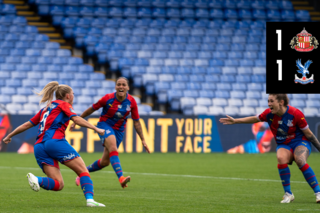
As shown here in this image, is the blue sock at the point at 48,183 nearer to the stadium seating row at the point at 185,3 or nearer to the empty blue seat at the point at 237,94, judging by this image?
the empty blue seat at the point at 237,94

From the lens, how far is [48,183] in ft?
19.2

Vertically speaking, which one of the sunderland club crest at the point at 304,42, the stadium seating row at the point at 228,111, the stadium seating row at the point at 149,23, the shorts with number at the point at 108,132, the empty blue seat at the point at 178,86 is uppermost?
the stadium seating row at the point at 149,23

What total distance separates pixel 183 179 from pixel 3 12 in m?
17.0

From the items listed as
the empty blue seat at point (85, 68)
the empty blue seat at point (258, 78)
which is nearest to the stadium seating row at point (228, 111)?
the empty blue seat at point (258, 78)

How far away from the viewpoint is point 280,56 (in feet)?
59.5

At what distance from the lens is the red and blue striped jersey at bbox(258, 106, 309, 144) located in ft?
23.0

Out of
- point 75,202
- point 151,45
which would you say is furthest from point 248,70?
point 75,202

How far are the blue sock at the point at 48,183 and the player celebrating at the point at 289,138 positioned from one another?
277 centimetres

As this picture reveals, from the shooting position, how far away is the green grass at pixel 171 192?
6094 millimetres

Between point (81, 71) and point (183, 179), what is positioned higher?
point (81, 71)

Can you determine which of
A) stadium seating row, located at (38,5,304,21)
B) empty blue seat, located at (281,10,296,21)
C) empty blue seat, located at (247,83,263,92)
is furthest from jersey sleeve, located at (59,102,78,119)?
empty blue seat, located at (281,10,296,21)

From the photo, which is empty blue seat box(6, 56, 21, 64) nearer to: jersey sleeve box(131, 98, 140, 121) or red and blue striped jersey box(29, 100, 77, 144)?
jersey sleeve box(131, 98, 140, 121)

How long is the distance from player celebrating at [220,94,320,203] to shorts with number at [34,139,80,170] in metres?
2.59

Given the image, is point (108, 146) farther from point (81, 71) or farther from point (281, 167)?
point (81, 71)
